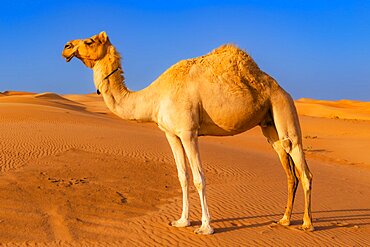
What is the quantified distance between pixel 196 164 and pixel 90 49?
8.24 feet

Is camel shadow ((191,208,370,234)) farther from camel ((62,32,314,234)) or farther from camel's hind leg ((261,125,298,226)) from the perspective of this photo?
camel ((62,32,314,234))

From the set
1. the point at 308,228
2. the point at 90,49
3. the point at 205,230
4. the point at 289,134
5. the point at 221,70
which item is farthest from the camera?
the point at 308,228

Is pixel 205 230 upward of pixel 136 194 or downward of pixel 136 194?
upward

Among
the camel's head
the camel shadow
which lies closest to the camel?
the camel's head

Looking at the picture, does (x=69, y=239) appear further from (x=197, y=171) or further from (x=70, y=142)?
(x=70, y=142)

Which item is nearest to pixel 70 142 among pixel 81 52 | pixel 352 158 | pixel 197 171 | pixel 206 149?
pixel 206 149

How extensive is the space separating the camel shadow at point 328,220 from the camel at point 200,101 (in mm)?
566

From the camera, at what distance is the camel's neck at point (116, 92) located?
24.3 feet

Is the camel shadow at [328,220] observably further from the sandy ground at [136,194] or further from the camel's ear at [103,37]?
the camel's ear at [103,37]

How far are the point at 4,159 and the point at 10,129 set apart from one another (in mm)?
4655

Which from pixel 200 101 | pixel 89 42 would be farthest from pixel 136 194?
pixel 89 42

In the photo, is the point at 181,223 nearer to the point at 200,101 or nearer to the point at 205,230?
the point at 205,230

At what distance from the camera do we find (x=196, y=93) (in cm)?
701

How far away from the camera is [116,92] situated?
24.5ft
